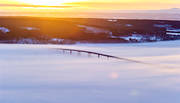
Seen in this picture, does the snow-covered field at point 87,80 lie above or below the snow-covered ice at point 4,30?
below

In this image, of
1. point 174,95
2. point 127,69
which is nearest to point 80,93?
point 174,95

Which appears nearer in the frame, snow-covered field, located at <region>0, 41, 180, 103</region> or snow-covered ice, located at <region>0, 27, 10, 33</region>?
snow-covered field, located at <region>0, 41, 180, 103</region>

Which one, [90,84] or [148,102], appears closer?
[148,102]

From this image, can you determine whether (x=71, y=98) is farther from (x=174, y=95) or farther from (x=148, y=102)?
(x=174, y=95)

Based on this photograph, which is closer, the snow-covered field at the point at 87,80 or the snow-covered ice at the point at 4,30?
the snow-covered field at the point at 87,80

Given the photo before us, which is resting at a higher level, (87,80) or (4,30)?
(4,30)

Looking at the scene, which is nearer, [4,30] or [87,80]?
[87,80]

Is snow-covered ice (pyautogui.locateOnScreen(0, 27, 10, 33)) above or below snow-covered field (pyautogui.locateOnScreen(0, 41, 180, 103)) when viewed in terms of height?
above

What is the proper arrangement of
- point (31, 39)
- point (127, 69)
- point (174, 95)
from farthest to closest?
point (31, 39)
point (127, 69)
point (174, 95)
